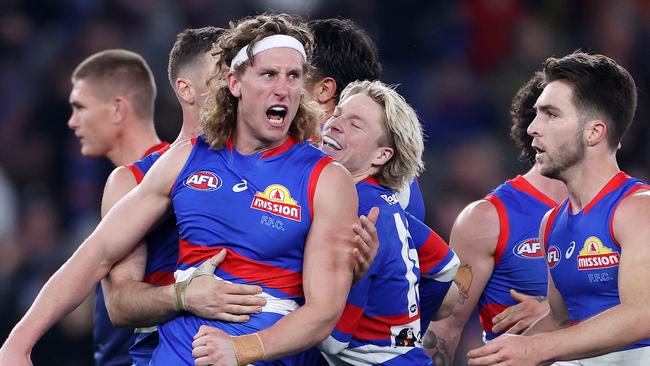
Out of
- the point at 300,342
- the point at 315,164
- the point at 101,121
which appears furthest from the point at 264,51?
the point at 101,121

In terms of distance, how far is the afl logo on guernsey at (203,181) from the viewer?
4574 millimetres

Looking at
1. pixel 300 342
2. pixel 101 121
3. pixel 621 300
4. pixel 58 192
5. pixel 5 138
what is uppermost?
pixel 5 138

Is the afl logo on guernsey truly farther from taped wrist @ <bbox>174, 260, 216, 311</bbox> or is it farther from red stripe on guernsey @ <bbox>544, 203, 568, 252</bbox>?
red stripe on guernsey @ <bbox>544, 203, 568, 252</bbox>

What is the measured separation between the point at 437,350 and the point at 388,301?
1.23 meters

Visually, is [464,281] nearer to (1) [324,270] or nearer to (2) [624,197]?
(2) [624,197]

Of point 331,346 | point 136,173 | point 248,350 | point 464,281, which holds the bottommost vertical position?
point 248,350

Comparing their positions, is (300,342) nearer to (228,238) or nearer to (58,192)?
(228,238)

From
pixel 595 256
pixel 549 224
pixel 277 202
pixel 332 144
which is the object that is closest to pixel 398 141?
pixel 332 144

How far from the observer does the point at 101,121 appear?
6.77 metres

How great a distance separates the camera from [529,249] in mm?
5824

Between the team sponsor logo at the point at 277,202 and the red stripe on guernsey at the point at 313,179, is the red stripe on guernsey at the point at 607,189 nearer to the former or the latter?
the red stripe on guernsey at the point at 313,179

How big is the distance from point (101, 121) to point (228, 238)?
253 centimetres

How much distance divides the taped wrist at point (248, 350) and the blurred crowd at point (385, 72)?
209 inches

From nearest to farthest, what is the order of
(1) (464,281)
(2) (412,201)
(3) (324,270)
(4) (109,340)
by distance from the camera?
(3) (324,270)
(2) (412,201)
(1) (464,281)
(4) (109,340)
